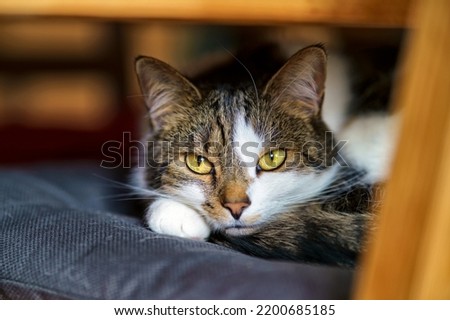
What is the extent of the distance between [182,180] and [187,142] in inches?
2.5

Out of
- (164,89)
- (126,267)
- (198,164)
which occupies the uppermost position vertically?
(164,89)

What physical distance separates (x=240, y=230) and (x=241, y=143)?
14cm

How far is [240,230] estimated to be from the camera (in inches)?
35.0

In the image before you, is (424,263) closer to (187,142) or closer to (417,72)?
(417,72)

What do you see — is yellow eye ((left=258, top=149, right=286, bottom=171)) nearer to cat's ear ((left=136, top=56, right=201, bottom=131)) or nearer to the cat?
the cat

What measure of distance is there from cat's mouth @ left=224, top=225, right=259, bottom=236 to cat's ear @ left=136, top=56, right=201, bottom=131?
0.74 ft

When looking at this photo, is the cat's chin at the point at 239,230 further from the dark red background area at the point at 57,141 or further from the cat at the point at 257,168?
the dark red background area at the point at 57,141

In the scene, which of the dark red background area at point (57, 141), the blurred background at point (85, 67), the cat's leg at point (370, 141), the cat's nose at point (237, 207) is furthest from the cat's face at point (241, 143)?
the blurred background at point (85, 67)

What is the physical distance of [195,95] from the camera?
3.20 ft

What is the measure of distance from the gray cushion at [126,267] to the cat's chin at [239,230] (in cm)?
5

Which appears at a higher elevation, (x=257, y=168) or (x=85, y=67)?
(x=85, y=67)

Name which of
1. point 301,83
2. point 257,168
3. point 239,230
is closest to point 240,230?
point 239,230

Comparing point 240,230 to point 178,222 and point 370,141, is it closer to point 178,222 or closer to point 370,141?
point 178,222

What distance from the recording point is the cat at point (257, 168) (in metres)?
0.84
